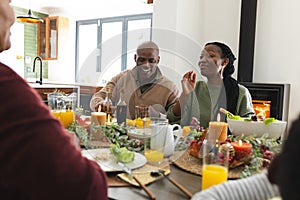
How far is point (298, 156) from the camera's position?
1.47 feet

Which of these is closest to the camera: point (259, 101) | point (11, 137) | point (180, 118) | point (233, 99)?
point (11, 137)

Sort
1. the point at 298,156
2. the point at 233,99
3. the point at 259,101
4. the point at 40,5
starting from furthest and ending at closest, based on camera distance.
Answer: the point at 40,5 < the point at 259,101 < the point at 233,99 < the point at 298,156

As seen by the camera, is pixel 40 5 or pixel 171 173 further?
pixel 40 5

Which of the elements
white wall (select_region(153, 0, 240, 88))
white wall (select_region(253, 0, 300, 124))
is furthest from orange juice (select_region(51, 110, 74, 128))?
white wall (select_region(253, 0, 300, 124))

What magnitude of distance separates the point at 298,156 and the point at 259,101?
313cm

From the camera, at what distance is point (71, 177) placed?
58cm

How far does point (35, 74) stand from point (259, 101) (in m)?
4.76

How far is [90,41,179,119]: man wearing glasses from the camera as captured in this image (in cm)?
207

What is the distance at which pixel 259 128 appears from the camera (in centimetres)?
142

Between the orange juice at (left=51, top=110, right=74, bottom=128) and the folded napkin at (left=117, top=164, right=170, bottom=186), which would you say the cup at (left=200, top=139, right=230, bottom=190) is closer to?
the folded napkin at (left=117, top=164, right=170, bottom=186)

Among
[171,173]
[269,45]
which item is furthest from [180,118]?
[269,45]

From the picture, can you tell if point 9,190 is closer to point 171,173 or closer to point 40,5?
point 171,173

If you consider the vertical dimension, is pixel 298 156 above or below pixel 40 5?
Answer: below

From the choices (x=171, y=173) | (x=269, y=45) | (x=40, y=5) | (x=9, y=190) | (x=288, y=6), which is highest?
(x=40, y=5)
